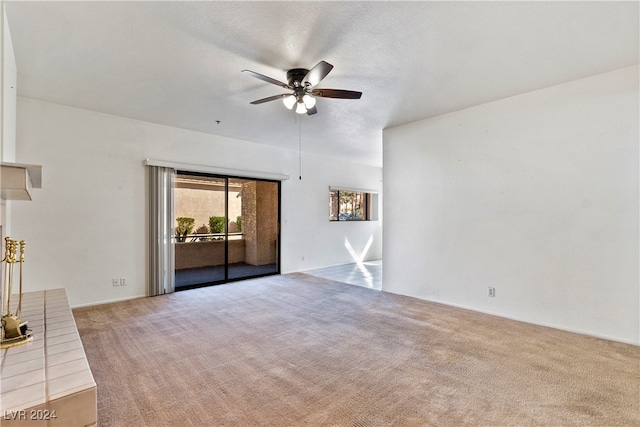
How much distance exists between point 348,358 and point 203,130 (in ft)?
14.4

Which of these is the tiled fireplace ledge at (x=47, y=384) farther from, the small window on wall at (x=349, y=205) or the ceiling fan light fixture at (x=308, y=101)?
the small window on wall at (x=349, y=205)

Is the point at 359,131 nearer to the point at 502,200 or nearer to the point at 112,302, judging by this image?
the point at 502,200

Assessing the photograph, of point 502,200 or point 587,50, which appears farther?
point 502,200

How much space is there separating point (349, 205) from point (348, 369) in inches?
232

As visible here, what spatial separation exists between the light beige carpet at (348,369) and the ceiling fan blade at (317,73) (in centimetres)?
252

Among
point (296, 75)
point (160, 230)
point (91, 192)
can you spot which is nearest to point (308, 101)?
point (296, 75)

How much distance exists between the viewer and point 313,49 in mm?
2594

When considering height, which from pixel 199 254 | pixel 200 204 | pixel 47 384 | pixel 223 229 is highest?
pixel 200 204

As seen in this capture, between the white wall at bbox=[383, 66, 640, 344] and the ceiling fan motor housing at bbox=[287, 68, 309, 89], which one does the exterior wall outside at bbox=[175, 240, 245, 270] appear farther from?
the ceiling fan motor housing at bbox=[287, 68, 309, 89]

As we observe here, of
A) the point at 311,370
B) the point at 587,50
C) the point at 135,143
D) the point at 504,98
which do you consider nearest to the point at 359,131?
the point at 504,98

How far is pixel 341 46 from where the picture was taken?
2566mm

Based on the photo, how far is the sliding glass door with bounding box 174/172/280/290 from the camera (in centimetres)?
536

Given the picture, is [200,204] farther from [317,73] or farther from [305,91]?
[317,73]

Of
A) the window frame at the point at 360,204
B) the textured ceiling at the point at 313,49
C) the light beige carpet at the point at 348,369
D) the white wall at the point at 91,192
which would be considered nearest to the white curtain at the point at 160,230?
the white wall at the point at 91,192
